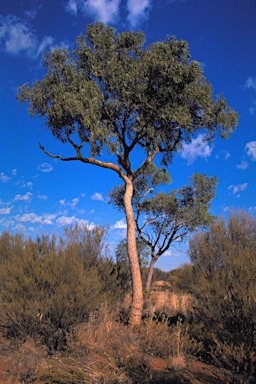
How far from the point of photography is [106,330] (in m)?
8.97

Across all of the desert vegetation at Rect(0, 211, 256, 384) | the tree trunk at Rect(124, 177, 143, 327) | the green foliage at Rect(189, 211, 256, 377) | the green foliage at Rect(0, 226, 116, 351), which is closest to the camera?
the green foliage at Rect(189, 211, 256, 377)

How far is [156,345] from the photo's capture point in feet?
25.7

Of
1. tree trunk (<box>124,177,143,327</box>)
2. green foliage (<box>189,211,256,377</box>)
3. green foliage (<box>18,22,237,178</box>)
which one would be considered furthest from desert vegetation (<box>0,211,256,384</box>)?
green foliage (<box>18,22,237,178</box>)

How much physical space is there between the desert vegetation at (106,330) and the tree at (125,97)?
3.89 metres

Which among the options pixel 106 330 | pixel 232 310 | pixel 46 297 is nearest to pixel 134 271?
pixel 106 330

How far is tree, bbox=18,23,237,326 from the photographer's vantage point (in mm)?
12430

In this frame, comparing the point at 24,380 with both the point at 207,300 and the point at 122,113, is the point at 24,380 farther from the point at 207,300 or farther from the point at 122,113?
the point at 122,113

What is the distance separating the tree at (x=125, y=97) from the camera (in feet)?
40.8

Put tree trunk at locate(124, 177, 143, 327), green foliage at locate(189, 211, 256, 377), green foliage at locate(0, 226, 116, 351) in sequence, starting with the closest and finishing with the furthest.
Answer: green foliage at locate(189, 211, 256, 377) → green foliage at locate(0, 226, 116, 351) → tree trunk at locate(124, 177, 143, 327)

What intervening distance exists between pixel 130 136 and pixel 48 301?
8.08 m

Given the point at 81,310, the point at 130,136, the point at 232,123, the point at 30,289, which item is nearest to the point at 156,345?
the point at 81,310

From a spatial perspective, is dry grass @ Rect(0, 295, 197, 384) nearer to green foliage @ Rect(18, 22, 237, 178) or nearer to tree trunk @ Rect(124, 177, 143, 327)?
tree trunk @ Rect(124, 177, 143, 327)

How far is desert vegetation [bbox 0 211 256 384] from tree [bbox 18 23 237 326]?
153 inches

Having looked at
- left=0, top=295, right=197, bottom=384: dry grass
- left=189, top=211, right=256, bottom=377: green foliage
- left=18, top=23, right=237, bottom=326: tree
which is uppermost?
left=18, top=23, right=237, bottom=326: tree
